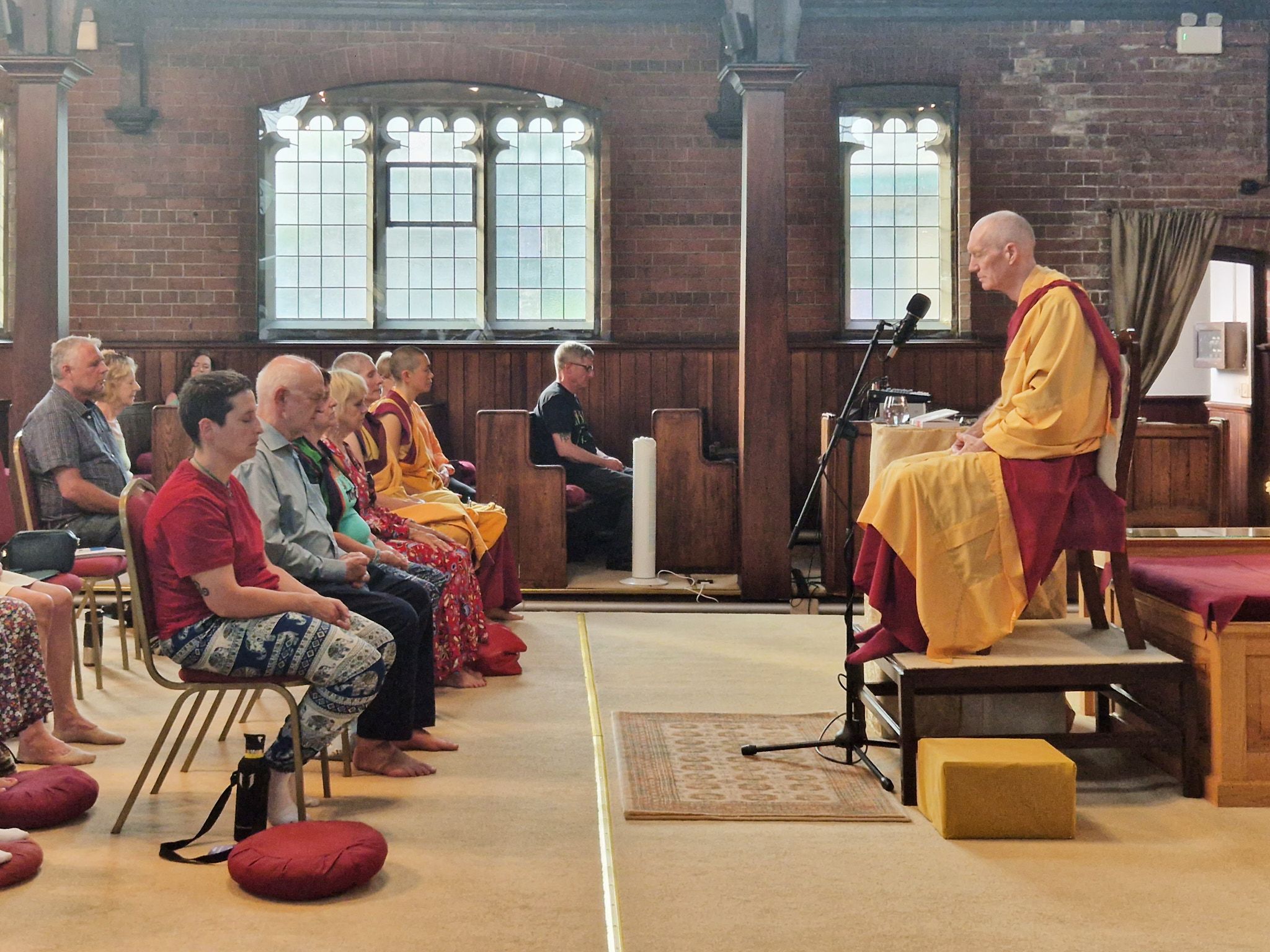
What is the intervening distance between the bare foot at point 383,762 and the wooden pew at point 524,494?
314cm

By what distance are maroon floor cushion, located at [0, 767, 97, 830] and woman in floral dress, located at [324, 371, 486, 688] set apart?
1492 mm

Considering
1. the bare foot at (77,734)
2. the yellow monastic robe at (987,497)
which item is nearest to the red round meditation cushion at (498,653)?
the bare foot at (77,734)

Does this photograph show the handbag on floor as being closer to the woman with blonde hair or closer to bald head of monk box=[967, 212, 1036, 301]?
the woman with blonde hair

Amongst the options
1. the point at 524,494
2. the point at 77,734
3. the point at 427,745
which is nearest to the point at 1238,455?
the point at 524,494

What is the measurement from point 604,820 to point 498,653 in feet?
6.14

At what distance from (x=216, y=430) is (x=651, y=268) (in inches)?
250

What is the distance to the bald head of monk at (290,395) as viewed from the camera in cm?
384

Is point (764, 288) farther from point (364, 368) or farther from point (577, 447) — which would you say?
point (364, 368)

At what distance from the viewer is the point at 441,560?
5.00 metres

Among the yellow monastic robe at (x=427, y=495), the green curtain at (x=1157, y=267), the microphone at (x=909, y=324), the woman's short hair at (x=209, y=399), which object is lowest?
the yellow monastic robe at (x=427, y=495)

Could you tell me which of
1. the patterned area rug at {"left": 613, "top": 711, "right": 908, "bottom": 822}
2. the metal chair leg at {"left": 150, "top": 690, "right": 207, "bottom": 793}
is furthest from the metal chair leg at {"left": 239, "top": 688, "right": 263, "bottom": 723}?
the patterned area rug at {"left": 613, "top": 711, "right": 908, "bottom": 822}

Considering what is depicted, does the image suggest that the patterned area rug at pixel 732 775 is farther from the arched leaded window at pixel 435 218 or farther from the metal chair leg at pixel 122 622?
the arched leaded window at pixel 435 218

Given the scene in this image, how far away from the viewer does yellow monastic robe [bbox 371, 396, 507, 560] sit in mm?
5562

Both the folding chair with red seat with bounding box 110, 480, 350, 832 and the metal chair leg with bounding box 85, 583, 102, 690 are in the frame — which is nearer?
the folding chair with red seat with bounding box 110, 480, 350, 832
